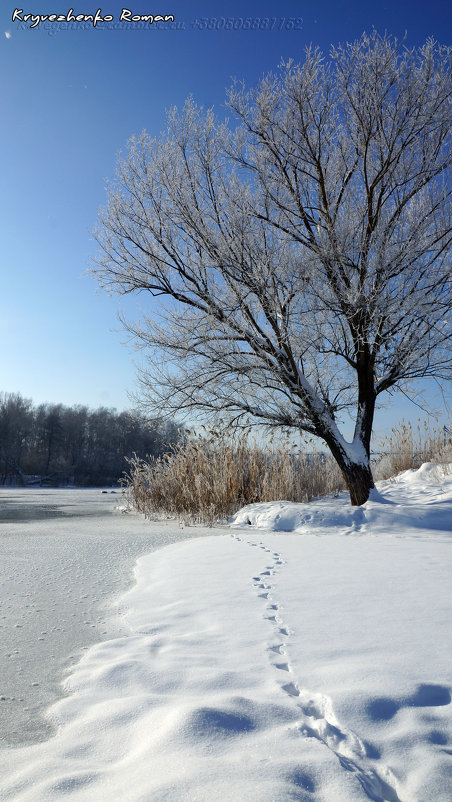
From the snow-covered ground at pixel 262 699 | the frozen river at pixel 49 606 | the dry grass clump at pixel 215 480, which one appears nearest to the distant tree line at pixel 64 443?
the dry grass clump at pixel 215 480

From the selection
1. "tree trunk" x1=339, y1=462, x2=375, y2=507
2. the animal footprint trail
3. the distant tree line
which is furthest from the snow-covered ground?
the distant tree line

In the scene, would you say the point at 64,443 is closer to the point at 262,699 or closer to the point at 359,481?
the point at 359,481

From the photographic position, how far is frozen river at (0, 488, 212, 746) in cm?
151

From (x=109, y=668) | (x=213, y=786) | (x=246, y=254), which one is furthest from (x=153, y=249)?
(x=213, y=786)

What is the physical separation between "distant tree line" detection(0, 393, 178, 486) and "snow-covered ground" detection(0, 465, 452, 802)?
1259 inches

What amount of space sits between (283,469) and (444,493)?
245 centimetres

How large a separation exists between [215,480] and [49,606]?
4.99 meters

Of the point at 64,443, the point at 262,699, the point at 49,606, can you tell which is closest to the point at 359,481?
the point at 49,606

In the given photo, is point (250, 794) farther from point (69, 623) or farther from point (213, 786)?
point (69, 623)

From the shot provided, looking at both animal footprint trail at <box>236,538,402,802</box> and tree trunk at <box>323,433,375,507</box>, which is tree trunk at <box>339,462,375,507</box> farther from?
animal footprint trail at <box>236,538,402,802</box>

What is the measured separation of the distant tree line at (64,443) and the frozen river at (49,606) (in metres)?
29.3

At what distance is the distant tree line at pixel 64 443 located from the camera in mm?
34188

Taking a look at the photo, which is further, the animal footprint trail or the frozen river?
the frozen river

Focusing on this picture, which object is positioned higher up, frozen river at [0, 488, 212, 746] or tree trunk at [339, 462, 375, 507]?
tree trunk at [339, 462, 375, 507]
